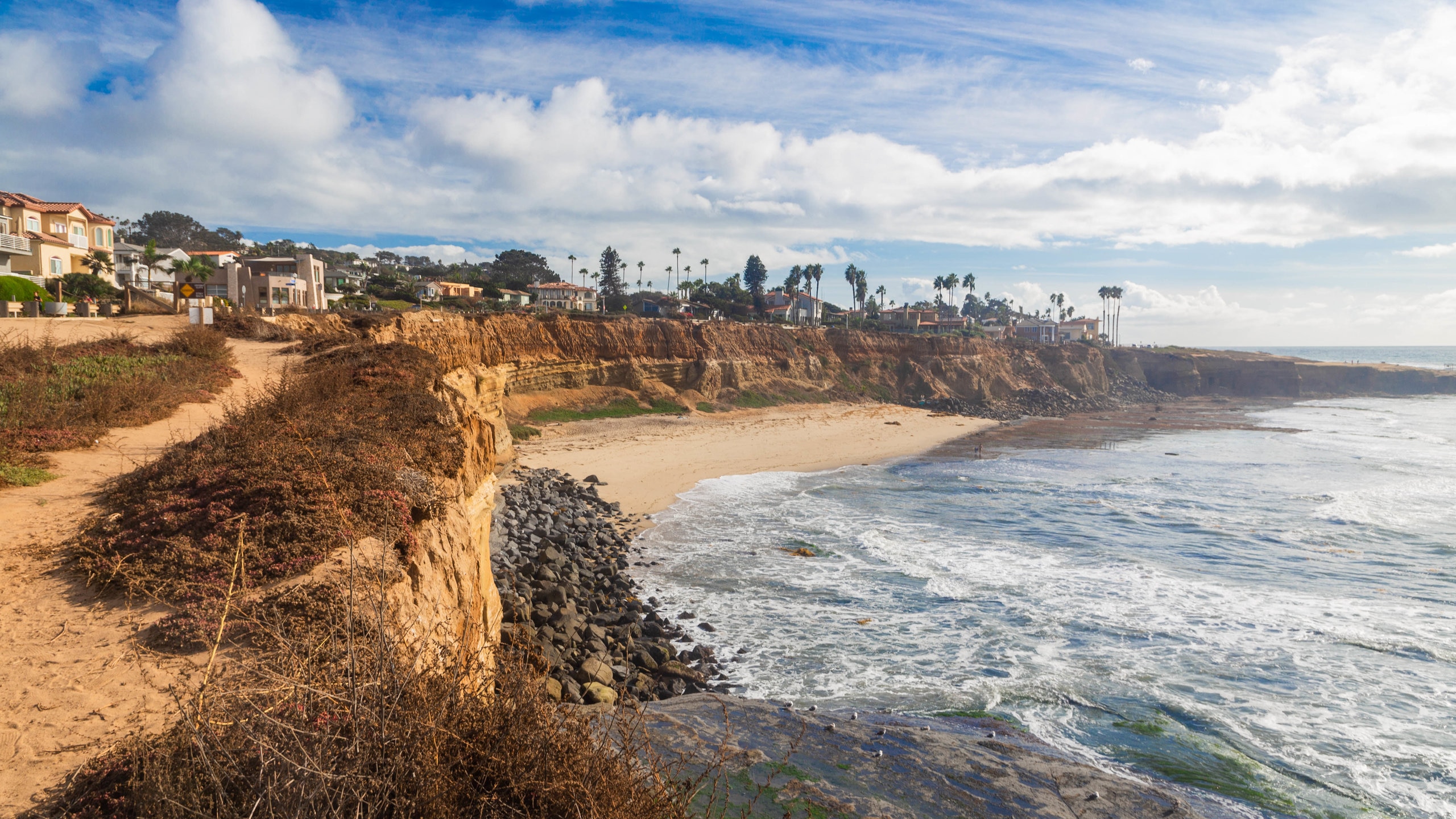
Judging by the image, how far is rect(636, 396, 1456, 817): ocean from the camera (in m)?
10.5

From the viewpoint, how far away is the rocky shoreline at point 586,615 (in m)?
11.4

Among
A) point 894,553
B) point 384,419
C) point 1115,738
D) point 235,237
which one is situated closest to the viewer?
point 1115,738

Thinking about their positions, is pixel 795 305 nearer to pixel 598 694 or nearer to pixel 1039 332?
pixel 1039 332

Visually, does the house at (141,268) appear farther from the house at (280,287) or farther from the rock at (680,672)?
the rock at (680,672)

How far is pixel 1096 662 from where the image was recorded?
13078mm

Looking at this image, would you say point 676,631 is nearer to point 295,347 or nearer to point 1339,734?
point 1339,734

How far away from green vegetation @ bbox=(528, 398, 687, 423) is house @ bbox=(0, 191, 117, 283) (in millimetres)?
30050

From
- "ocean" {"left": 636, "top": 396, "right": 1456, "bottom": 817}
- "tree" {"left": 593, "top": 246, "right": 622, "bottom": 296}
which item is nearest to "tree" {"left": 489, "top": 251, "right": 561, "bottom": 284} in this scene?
"tree" {"left": 593, "top": 246, "right": 622, "bottom": 296}

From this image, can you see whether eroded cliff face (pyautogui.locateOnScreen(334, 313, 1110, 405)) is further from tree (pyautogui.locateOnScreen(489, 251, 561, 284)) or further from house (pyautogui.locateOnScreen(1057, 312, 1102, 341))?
tree (pyautogui.locateOnScreen(489, 251, 561, 284))

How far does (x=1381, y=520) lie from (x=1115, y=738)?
21952 millimetres

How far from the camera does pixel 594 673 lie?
1145cm

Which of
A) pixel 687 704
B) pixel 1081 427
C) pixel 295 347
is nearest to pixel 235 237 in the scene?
pixel 295 347

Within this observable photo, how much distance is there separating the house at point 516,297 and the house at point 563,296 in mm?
1236

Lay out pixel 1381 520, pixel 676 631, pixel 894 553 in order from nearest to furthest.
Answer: pixel 676 631 < pixel 894 553 < pixel 1381 520
